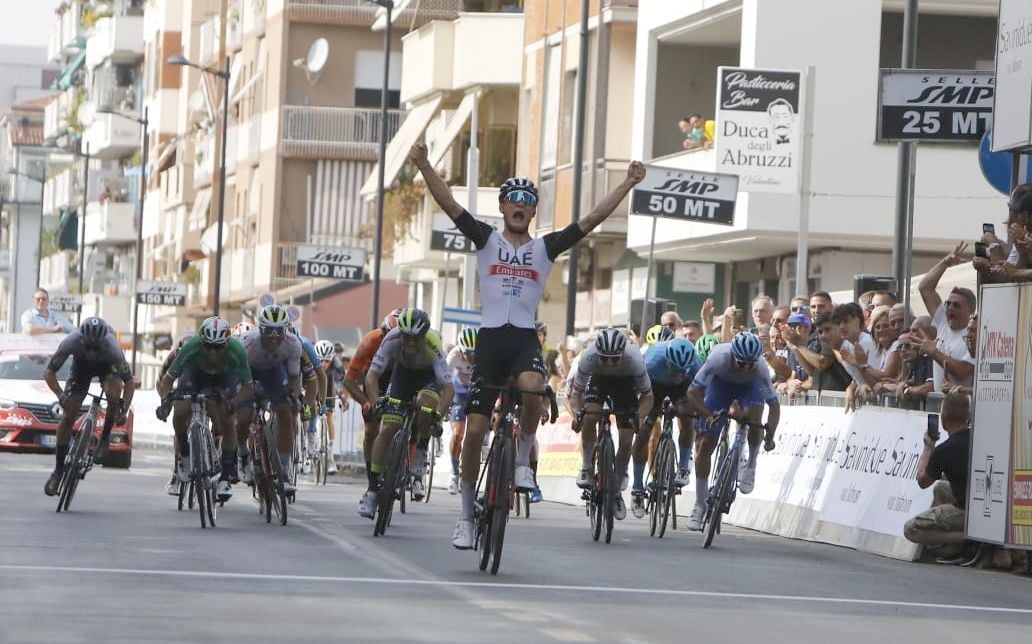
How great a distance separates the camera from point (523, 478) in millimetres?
14766

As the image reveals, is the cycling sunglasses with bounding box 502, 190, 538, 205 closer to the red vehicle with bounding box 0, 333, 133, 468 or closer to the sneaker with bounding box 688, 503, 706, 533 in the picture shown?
the sneaker with bounding box 688, 503, 706, 533

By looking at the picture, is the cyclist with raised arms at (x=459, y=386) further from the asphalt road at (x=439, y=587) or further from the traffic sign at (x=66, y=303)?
the traffic sign at (x=66, y=303)

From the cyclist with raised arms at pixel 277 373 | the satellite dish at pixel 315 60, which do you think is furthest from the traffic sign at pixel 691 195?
the satellite dish at pixel 315 60

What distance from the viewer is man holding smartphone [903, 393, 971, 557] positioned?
1780 centimetres

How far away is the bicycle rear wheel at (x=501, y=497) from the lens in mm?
14250

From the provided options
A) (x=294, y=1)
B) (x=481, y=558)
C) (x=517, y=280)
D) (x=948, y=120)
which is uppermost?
(x=294, y=1)

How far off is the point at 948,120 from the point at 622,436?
3.57 meters

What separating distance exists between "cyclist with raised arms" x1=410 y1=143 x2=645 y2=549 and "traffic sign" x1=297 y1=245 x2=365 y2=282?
1267 inches

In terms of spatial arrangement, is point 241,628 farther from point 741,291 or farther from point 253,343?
point 741,291

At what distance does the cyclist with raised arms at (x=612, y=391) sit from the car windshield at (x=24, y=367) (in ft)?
54.0

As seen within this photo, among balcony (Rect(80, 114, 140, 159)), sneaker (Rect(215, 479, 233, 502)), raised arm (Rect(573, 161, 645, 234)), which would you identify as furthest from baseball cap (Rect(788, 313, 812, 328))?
balcony (Rect(80, 114, 140, 159))

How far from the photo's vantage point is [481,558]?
48.5 feet

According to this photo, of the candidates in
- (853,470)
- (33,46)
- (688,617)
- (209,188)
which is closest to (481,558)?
(688,617)

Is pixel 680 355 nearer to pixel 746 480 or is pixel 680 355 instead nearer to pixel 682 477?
pixel 682 477
